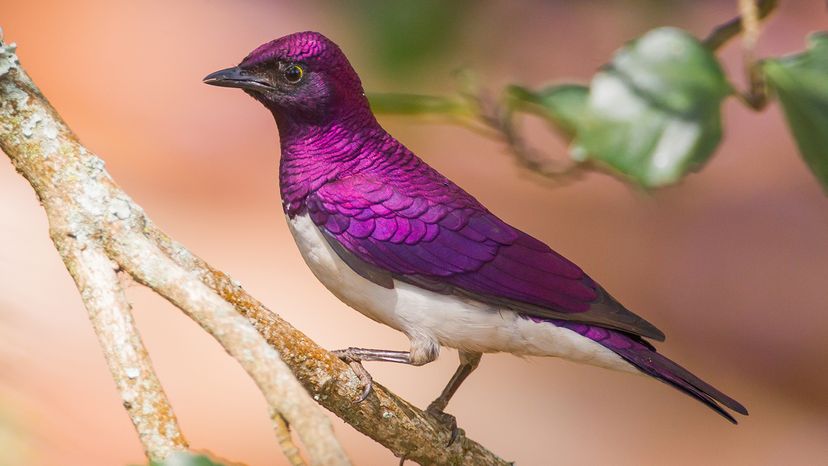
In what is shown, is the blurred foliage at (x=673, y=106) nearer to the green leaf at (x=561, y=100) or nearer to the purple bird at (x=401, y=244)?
the green leaf at (x=561, y=100)

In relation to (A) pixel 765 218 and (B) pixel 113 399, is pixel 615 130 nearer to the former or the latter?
(B) pixel 113 399

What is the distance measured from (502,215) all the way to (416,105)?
8.33 feet

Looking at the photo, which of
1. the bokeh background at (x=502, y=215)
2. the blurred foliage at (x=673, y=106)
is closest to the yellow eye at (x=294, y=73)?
the blurred foliage at (x=673, y=106)

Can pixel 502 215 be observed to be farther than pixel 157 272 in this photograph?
Yes

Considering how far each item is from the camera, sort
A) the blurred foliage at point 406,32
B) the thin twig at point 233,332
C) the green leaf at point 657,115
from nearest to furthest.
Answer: the thin twig at point 233,332
the green leaf at point 657,115
the blurred foliage at point 406,32

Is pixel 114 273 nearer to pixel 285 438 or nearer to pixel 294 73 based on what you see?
pixel 285 438

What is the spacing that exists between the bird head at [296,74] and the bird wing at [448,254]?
11 cm

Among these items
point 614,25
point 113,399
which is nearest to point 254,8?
point 614,25

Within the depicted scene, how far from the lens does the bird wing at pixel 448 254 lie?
131 centimetres

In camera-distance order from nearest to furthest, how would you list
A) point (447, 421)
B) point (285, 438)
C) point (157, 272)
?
point (285, 438) → point (157, 272) → point (447, 421)

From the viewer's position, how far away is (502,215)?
3938 millimetres

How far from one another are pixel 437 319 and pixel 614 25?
2.60m

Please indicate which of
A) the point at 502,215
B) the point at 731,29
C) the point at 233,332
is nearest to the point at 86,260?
the point at 233,332

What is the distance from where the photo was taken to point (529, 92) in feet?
4.36
